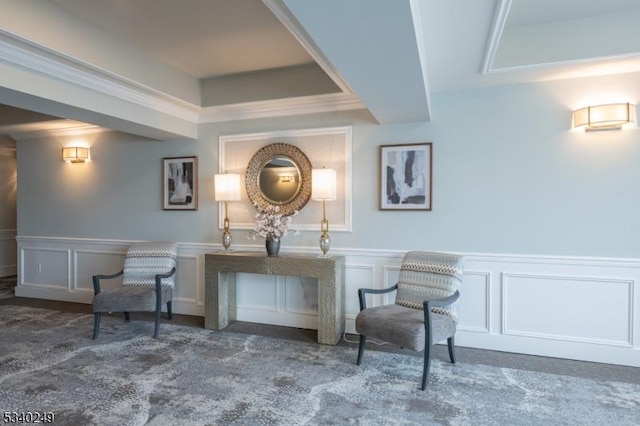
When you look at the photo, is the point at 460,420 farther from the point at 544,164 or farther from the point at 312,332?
the point at 544,164

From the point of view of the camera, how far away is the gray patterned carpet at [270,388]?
7.48 ft

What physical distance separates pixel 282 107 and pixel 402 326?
254 centimetres

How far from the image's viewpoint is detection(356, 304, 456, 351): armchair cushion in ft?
8.80

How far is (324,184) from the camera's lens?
3590 millimetres

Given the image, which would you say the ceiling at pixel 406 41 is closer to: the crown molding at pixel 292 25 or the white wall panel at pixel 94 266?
the crown molding at pixel 292 25

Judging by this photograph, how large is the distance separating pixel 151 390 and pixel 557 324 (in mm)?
3291

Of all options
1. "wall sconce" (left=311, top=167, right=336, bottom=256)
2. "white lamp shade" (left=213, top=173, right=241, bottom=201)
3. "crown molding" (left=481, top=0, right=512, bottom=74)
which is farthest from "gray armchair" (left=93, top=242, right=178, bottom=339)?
"crown molding" (left=481, top=0, right=512, bottom=74)

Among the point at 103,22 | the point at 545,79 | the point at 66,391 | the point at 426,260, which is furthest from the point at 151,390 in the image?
the point at 545,79

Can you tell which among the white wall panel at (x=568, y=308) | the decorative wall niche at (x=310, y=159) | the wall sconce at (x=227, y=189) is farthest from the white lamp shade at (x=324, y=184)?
the white wall panel at (x=568, y=308)

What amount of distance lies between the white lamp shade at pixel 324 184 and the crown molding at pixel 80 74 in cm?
166

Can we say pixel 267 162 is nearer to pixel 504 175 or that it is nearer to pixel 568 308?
pixel 504 175

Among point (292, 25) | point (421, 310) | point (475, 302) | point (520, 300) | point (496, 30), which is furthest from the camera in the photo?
point (475, 302)

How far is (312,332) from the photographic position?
3.85 m

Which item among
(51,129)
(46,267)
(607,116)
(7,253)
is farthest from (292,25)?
(7,253)
